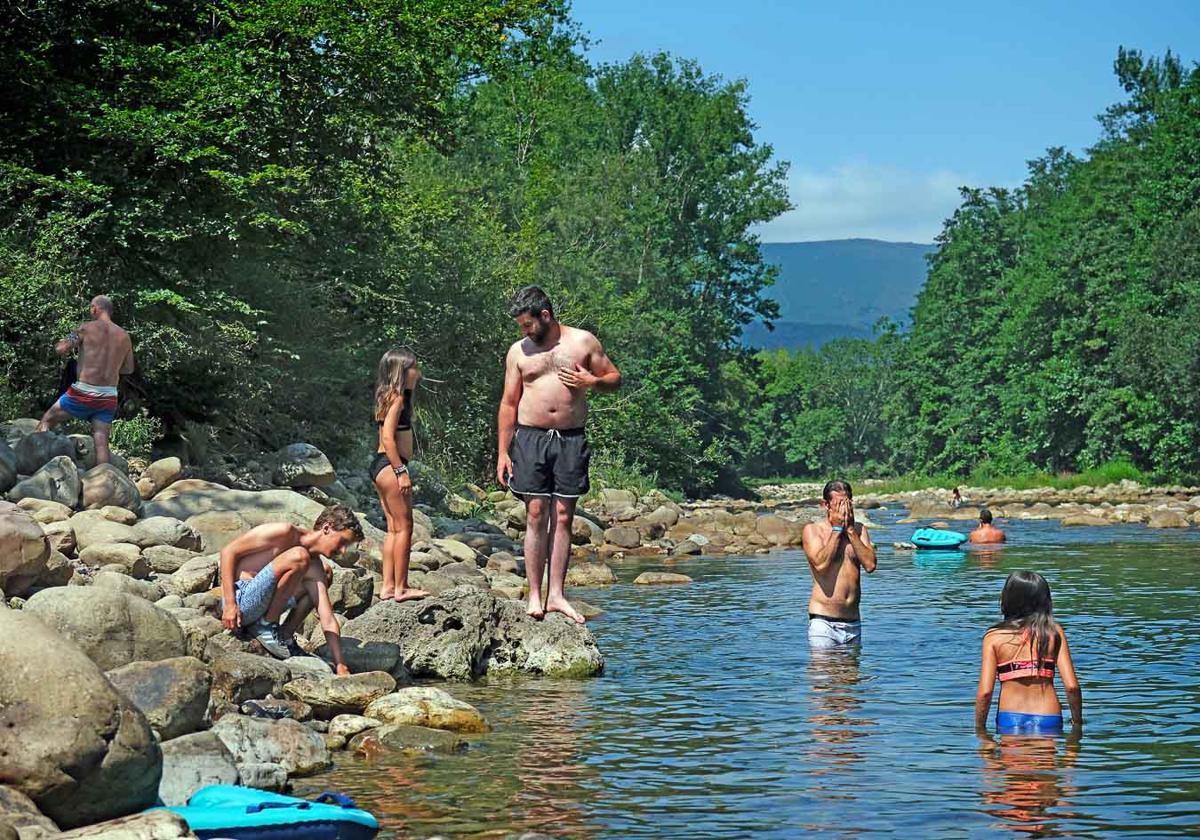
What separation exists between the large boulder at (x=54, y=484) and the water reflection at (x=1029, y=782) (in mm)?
9583

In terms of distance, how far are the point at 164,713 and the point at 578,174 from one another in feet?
164

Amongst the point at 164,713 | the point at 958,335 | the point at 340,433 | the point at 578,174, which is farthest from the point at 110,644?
the point at 958,335

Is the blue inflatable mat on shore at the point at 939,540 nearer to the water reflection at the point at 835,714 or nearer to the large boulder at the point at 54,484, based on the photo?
the water reflection at the point at 835,714

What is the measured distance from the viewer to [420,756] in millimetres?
8695

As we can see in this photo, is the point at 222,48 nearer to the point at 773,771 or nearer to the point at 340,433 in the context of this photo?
the point at 340,433

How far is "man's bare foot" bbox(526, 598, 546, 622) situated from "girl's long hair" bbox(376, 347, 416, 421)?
1.90m

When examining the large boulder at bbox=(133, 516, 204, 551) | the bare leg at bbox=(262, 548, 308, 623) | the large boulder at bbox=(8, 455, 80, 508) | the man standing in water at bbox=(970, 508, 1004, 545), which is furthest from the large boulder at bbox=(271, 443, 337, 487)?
the man standing in water at bbox=(970, 508, 1004, 545)

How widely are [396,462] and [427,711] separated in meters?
3.33

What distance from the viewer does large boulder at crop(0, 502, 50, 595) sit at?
10.7 m

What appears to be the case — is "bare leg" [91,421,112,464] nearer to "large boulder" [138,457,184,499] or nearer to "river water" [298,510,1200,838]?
"large boulder" [138,457,184,499]

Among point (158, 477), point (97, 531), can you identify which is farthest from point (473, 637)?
point (158, 477)

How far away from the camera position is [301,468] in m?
21.1

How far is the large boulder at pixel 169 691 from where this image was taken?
7953 millimetres

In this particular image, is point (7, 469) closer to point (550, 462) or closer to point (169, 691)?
point (550, 462)
